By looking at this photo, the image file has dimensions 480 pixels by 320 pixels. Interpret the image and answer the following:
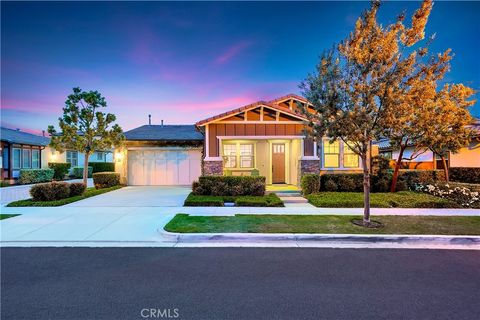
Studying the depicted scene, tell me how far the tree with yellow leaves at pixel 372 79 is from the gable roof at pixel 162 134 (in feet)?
36.0

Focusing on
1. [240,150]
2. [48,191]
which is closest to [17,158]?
[48,191]

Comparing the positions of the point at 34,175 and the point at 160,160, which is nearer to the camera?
the point at 160,160

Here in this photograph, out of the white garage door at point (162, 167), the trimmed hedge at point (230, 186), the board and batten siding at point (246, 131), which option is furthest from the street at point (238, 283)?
the white garage door at point (162, 167)

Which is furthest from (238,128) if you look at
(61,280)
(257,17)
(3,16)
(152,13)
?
(3,16)

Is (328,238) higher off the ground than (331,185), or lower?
lower

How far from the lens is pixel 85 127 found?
41.3ft

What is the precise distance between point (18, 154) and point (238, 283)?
23217 mm

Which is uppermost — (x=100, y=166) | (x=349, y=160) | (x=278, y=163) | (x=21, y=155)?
(x=21, y=155)

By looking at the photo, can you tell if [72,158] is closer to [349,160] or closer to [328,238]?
[349,160]

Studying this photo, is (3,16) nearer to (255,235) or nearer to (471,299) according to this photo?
(255,235)

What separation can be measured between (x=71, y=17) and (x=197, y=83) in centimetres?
734

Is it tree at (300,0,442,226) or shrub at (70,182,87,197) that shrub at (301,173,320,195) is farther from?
shrub at (70,182,87,197)

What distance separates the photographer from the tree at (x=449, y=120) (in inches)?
370

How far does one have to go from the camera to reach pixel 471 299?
124 inches
